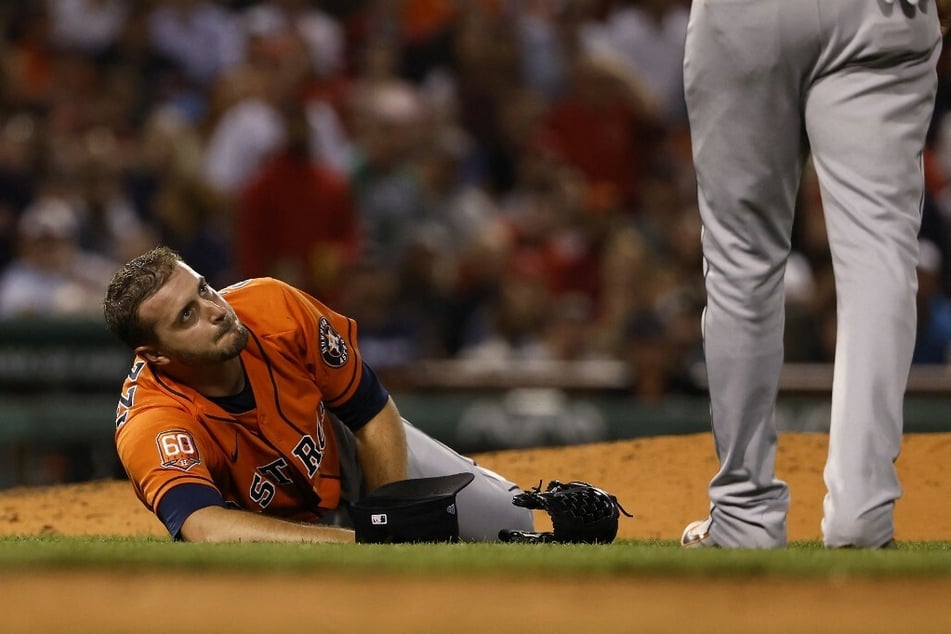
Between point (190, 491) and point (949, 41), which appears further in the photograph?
point (949, 41)

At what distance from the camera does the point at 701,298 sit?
8.10 m

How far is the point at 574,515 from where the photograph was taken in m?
4.06

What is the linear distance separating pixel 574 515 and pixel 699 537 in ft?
1.51

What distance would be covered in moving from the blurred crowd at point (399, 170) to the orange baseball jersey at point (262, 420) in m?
3.30

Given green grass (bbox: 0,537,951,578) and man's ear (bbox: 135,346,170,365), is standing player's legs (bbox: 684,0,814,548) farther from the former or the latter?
man's ear (bbox: 135,346,170,365)

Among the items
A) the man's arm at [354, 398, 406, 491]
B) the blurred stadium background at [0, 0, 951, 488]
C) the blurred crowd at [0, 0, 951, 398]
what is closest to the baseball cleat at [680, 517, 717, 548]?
the man's arm at [354, 398, 406, 491]

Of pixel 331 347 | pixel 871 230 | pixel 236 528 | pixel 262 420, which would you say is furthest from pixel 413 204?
pixel 871 230

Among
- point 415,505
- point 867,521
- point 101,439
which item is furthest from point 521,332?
point 867,521

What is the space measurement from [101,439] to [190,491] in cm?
369

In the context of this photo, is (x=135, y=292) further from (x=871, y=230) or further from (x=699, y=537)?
(x=871, y=230)

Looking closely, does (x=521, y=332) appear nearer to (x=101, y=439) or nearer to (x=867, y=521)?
(x=101, y=439)

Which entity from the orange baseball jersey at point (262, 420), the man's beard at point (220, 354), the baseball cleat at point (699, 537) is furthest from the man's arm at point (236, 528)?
the baseball cleat at point (699, 537)

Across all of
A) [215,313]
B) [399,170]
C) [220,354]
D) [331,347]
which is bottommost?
[399,170]

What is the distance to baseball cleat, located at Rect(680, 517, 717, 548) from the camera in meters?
3.65
